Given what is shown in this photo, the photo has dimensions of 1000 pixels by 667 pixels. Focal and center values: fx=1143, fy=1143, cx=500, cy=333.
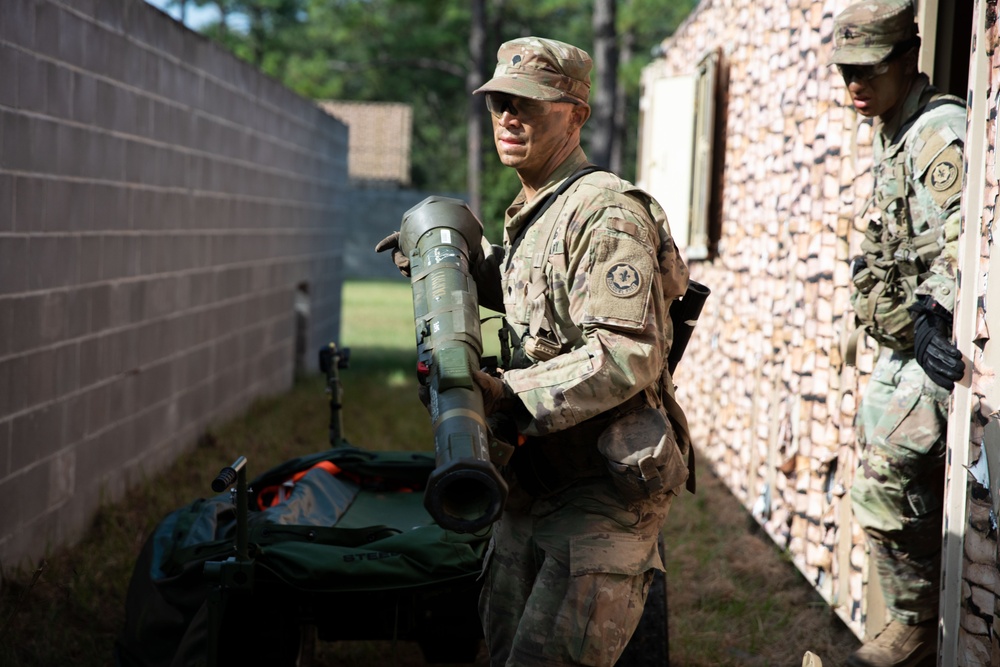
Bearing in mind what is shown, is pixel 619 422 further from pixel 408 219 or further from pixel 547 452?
pixel 408 219

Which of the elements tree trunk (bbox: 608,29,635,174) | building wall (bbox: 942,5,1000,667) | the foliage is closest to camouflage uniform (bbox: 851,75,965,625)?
building wall (bbox: 942,5,1000,667)

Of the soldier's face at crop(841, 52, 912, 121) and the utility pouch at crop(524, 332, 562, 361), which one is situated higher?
the soldier's face at crop(841, 52, 912, 121)

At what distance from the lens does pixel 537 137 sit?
2859 millimetres

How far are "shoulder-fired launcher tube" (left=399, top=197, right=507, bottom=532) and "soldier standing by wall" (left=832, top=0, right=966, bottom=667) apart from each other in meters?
1.55

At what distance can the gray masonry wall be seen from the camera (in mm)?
4656

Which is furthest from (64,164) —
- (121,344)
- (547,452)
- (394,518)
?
(547,452)

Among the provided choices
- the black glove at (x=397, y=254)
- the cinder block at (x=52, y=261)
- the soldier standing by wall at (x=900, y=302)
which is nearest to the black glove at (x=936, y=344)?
the soldier standing by wall at (x=900, y=302)

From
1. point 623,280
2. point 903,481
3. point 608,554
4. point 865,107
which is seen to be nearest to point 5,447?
point 608,554

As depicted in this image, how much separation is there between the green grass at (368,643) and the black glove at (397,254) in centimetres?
127

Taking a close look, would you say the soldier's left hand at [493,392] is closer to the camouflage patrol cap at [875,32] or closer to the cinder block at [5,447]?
the camouflage patrol cap at [875,32]

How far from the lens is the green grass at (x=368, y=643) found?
421cm

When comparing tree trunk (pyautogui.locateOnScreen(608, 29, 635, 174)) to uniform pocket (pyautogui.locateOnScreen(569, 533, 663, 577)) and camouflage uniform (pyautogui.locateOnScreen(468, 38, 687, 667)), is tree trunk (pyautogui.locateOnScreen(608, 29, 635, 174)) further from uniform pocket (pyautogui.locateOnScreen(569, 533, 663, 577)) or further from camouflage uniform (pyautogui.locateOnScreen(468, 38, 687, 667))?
uniform pocket (pyautogui.locateOnScreen(569, 533, 663, 577))

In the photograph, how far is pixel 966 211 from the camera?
308 centimetres

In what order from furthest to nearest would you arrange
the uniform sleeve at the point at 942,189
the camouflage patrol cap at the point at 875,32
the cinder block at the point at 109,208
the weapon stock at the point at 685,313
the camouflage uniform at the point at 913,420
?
the cinder block at the point at 109,208 → the camouflage patrol cap at the point at 875,32 → the camouflage uniform at the point at 913,420 → the uniform sleeve at the point at 942,189 → the weapon stock at the point at 685,313
